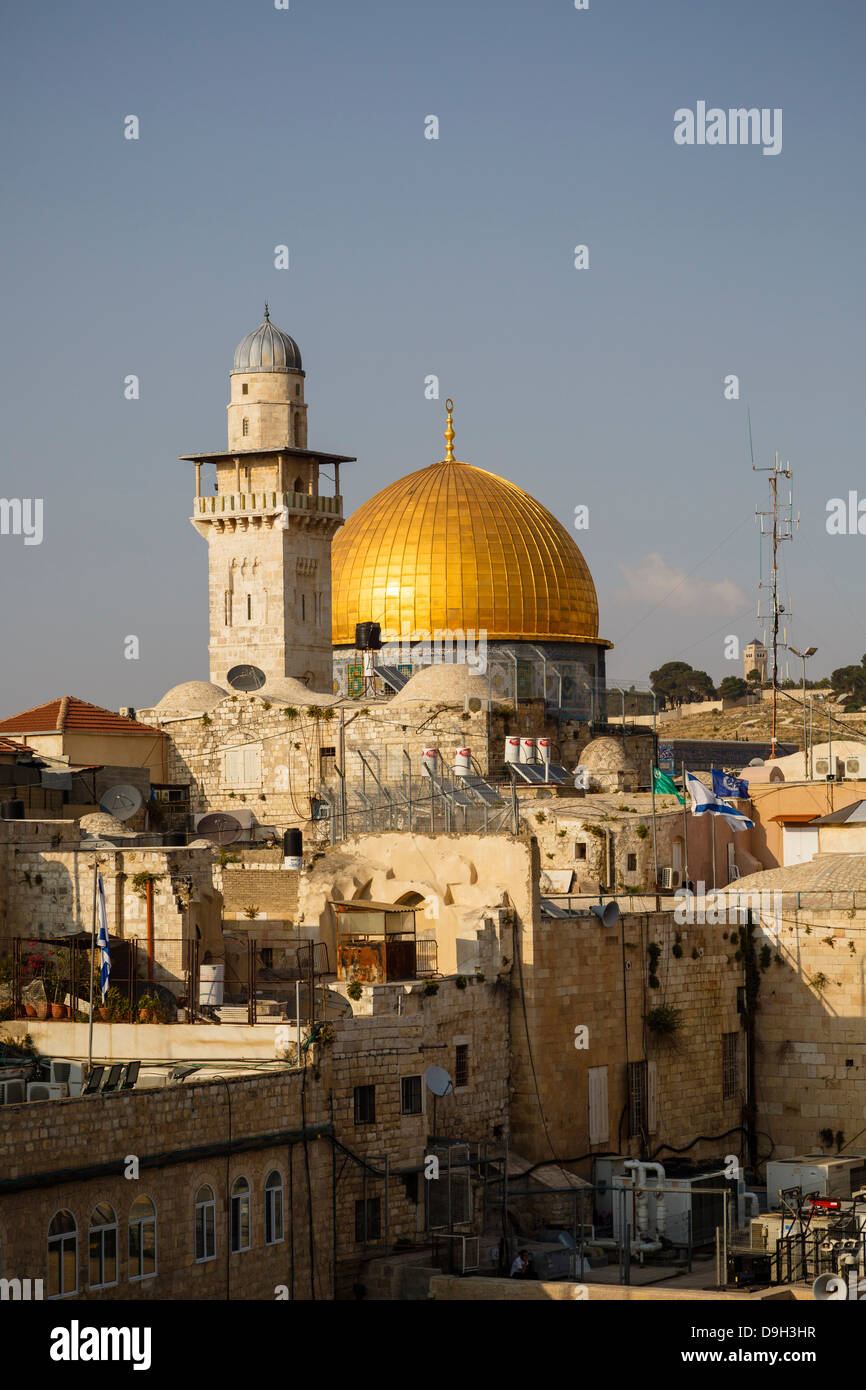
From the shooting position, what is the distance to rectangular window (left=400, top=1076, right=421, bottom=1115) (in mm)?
27297

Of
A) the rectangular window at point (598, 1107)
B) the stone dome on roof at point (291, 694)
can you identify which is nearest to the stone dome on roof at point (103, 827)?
the stone dome on roof at point (291, 694)

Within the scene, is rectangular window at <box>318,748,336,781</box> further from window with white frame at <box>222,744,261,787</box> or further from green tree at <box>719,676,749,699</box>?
green tree at <box>719,676,749,699</box>

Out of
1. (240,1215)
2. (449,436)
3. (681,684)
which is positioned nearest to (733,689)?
(681,684)

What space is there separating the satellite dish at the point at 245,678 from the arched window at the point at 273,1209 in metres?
25.0

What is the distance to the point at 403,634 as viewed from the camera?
53.7 m

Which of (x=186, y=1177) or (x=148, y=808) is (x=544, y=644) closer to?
(x=148, y=808)

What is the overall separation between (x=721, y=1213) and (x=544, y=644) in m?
25.0

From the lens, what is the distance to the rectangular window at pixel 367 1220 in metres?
26.2

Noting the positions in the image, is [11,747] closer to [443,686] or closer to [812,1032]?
[443,686]

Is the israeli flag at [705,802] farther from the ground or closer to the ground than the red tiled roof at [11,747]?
closer to the ground

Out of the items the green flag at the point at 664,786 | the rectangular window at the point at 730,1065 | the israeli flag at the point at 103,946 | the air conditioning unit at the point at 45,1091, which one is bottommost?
the rectangular window at the point at 730,1065

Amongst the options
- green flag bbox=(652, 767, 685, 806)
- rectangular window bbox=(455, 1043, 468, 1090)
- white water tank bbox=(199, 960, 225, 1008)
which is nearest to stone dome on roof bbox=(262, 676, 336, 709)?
green flag bbox=(652, 767, 685, 806)

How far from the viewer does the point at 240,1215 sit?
24172mm

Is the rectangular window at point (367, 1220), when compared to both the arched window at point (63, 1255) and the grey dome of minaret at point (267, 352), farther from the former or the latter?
the grey dome of minaret at point (267, 352)
